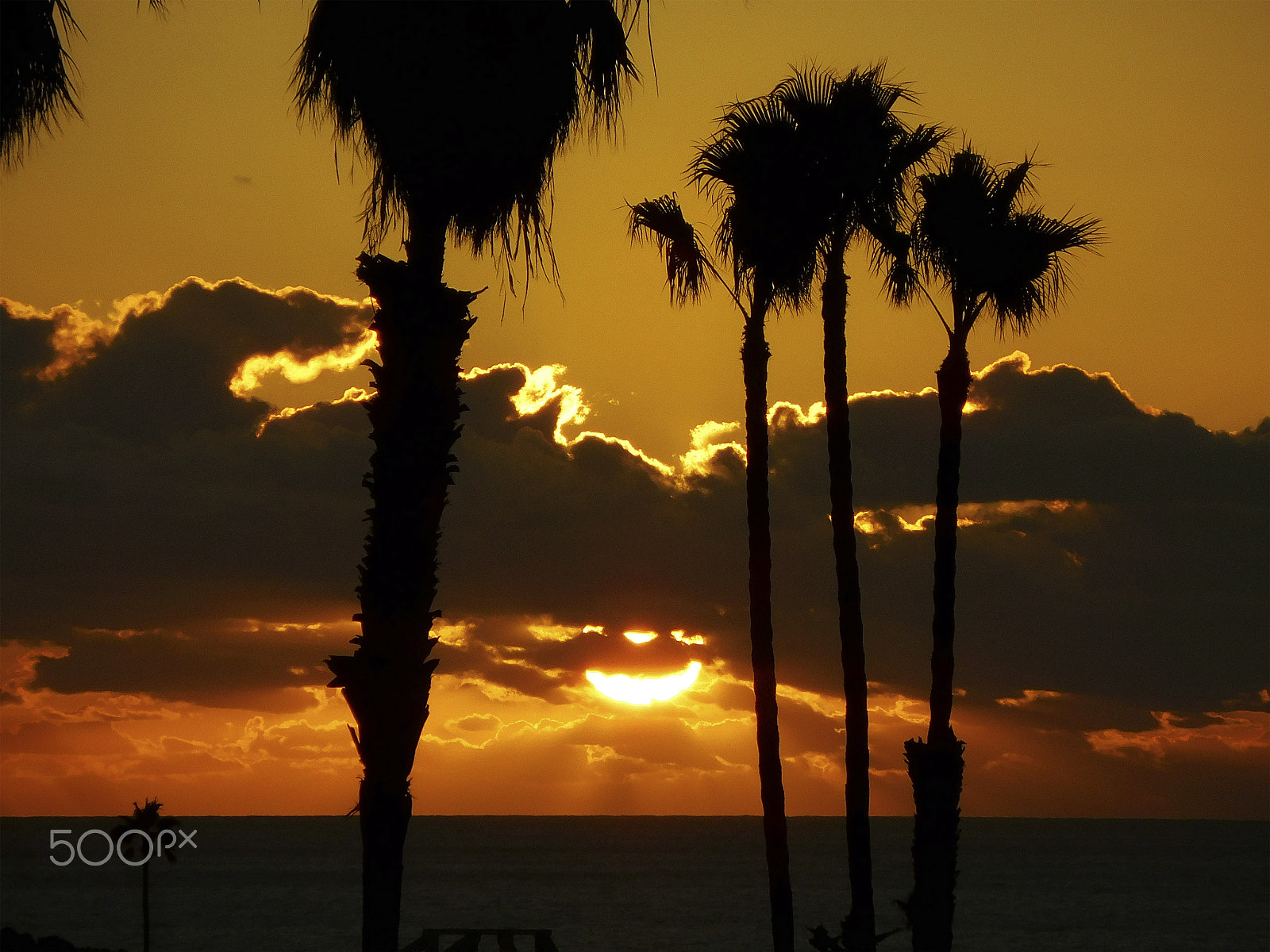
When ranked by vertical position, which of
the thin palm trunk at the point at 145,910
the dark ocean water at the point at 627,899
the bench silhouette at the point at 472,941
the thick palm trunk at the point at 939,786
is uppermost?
the thick palm trunk at the point at 939,786

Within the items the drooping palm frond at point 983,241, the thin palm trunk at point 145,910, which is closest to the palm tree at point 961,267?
the drooping palm frond at point 983,241

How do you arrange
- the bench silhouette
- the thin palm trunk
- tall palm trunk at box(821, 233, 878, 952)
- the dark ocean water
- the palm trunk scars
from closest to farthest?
the palm trunk scars → the bench silhouette → tall palm trunk at box(821, 233, 878, 952) → the thin palm trunk → the dark ocean water

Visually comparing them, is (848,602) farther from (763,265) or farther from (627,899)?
(627,899)

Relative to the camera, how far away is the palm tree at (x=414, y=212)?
12.1 metres

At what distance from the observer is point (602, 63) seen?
1327 cm

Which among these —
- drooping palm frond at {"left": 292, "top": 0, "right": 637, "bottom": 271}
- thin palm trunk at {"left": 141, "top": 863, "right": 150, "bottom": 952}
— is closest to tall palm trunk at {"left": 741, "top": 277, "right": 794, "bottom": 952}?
drooping palm frond at {"left": 292, "top": 0, "right": 637, "bottom": 271}

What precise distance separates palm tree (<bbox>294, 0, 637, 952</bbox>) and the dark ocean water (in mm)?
54968

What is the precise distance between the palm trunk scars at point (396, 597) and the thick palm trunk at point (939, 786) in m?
9.70

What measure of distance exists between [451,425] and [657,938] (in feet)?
256

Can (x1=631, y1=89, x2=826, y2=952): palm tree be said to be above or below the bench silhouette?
above

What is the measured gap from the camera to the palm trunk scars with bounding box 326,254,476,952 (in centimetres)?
1202

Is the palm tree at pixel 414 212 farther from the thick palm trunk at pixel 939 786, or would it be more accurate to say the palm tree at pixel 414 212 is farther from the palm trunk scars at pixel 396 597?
the thick palm trunk at pixel 939 786

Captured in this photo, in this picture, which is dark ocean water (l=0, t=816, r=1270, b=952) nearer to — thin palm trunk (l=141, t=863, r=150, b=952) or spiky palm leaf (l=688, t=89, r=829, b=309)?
thin palm trunk (l=141, t=863, r=150, b=952)

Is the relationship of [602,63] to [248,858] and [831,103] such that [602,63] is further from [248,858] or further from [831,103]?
[248,858]
